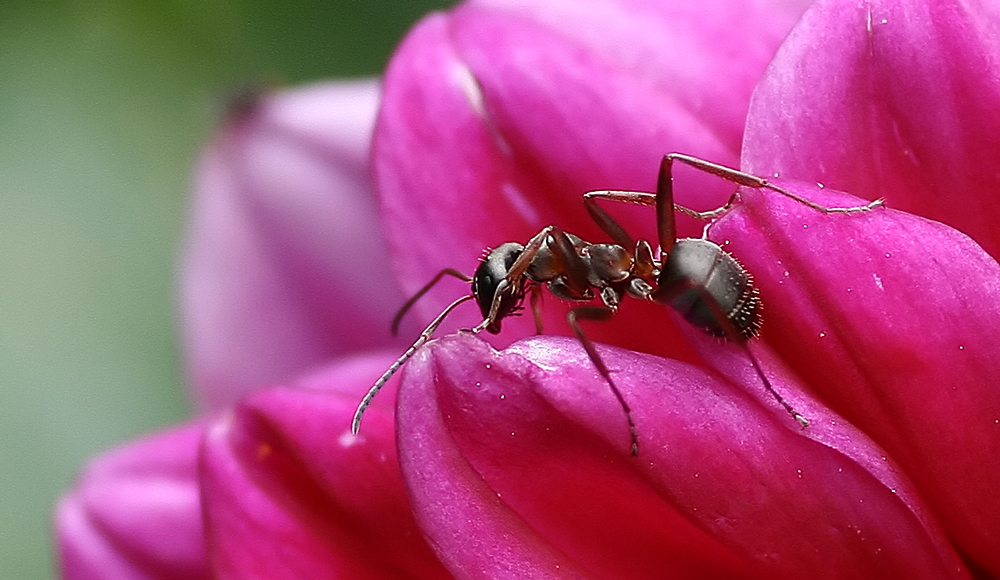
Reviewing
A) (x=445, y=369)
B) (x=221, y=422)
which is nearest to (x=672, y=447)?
(x=445, y=369)

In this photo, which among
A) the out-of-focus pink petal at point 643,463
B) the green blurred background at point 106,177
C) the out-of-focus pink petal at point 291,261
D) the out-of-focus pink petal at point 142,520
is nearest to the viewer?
the out-of-focus pink petal at point 643,463

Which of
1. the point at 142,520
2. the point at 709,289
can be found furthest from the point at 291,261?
the point at 709,289

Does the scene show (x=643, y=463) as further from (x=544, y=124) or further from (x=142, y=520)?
(x=142, y=520)

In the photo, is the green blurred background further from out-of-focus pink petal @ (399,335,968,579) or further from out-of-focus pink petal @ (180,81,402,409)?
out-of-focus pink petal @ (399,335,968,579)

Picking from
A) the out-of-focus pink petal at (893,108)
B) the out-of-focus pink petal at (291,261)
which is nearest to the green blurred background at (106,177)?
the out-of-focus pink petal at (291,261)

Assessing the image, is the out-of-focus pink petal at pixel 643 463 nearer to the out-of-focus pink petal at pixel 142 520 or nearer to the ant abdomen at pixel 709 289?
the ant abdomen at pixel 709 289
